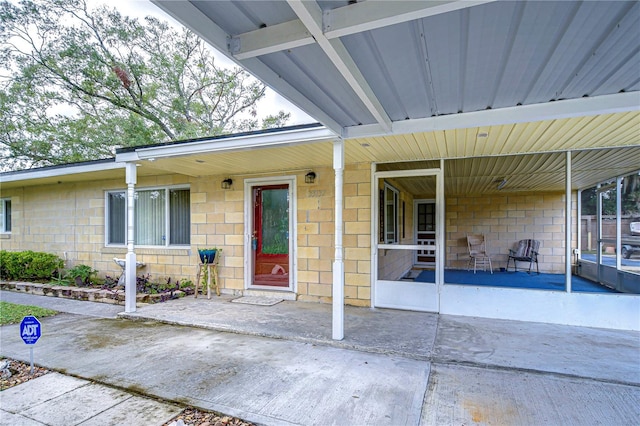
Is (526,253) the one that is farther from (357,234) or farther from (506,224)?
(357,234)

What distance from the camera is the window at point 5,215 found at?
30.5 feet

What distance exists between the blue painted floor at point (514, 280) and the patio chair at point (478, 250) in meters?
0.44

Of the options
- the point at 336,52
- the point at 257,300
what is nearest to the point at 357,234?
the point at 257,300

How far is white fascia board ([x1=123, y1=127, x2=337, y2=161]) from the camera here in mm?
3748

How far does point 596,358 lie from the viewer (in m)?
3.22

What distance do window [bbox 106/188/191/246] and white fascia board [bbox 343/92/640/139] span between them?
15.8 ft

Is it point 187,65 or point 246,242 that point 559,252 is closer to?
point 246,242

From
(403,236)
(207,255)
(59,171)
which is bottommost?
(207,255)

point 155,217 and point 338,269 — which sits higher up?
point 155,217

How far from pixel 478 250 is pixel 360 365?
7.03 meters

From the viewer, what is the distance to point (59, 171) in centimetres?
662

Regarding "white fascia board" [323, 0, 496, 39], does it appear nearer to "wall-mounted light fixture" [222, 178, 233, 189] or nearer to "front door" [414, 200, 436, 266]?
"wall-mounted light fixture" [222, 178, 233, 189]

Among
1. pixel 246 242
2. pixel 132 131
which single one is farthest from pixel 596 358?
pixel 132 131

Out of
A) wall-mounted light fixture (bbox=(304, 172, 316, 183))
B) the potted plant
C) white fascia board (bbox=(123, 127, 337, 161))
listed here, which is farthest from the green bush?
wall-mounted light fixture (bbox=(304, 172, 316, 183))
